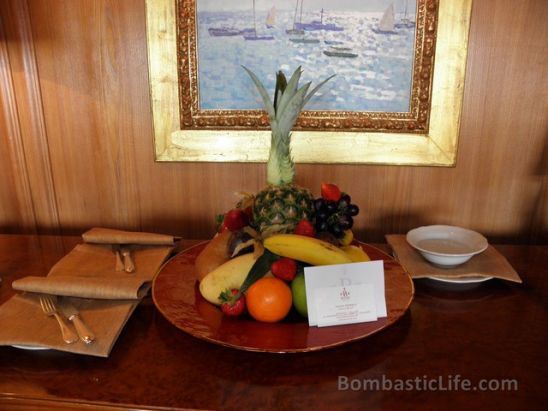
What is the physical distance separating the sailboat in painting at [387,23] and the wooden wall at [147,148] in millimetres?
182

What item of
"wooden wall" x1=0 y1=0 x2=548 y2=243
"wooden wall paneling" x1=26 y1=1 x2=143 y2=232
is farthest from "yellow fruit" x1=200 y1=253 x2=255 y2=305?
"wooden wall paneling" x1=26 y1=1 x2=143 y2=232

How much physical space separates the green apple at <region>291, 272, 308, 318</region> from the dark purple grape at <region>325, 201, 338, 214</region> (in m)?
0.14

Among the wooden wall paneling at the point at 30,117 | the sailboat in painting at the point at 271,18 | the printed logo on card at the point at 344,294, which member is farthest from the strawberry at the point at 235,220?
the wooden wall paneling at the point at 30,117

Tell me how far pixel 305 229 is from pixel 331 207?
2.8 inches

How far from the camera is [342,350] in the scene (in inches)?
26.1

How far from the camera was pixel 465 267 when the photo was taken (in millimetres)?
888

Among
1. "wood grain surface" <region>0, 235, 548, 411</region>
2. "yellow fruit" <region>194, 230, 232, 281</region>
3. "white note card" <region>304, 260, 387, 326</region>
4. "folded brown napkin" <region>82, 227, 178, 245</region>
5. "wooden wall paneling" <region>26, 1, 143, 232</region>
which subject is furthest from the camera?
"wooden wall paneling" <region>26, 1, 143, 232</region>

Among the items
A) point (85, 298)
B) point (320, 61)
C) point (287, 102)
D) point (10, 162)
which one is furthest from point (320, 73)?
point (10, 162)

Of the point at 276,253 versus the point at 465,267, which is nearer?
the point at 276,253

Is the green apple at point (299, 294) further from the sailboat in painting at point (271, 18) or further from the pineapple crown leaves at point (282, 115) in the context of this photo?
the sailboat in painting at point (271, 18)

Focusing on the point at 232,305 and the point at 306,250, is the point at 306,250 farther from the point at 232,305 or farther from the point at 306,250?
the point at 232,305

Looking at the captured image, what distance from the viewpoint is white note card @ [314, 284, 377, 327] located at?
67 centimetres

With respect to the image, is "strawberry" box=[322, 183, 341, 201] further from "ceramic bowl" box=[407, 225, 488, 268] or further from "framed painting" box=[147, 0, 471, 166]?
"framed painting" box=[147, 0, 471, 166]

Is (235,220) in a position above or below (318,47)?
below
